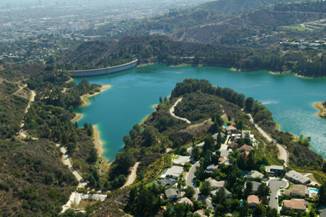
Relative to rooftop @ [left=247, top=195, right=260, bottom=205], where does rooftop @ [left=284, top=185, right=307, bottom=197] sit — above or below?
below

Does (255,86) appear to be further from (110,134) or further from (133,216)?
(133,216)

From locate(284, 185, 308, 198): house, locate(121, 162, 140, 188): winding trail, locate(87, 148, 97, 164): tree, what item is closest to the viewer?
locate(284, 185, 308, 198): house

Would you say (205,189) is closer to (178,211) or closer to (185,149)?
(178,211)

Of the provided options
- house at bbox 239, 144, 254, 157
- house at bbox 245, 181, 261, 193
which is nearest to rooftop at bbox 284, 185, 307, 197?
house at bbox 245, 181, 261, 193

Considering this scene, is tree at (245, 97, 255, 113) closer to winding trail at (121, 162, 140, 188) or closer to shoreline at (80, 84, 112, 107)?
winding trail at (121, 162, 140, 188)

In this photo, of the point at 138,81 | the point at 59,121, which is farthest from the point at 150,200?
the point at 138,81

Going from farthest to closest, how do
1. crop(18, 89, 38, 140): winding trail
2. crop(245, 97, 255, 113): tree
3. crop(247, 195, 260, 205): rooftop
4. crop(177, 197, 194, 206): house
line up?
crop(245, 97, 255, 113): tree < crop(18, 89, 38, 140): winding trail < crop(177, 197, 194, 206): house < crop(247, 195, 260, 205): rooftop
